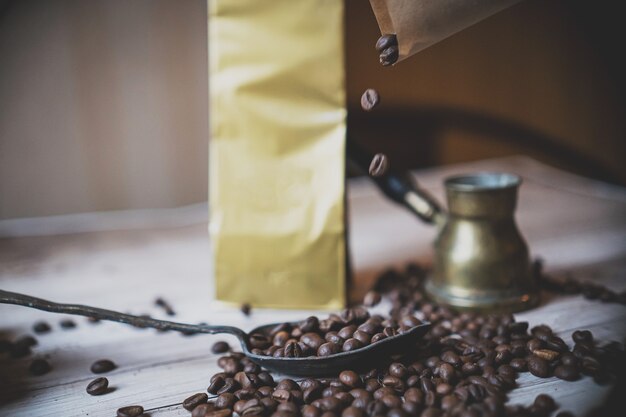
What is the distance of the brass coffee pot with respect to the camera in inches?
43.1

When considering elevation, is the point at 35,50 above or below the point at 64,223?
above

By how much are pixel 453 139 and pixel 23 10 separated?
6.97ft

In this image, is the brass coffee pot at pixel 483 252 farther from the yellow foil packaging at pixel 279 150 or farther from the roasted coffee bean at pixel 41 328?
the roasted coffee bean at pixel 41 328

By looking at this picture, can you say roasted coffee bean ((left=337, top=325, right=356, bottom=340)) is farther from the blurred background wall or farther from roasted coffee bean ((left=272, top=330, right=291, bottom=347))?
the blurred background wall

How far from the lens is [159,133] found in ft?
9.06

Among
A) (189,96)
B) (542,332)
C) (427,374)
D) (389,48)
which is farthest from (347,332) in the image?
(189,96)

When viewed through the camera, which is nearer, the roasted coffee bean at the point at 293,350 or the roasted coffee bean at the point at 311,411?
the roasted coffee bean at the point at 311,411

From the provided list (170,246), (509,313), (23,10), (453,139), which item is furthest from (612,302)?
(23,10)

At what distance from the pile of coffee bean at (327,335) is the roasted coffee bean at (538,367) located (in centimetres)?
18

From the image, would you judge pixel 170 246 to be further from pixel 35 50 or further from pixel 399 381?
pixel 35 50

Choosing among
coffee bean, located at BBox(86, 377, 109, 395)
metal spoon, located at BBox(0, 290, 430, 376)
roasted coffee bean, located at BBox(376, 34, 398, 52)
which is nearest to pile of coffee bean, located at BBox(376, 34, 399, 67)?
roasted coffee bean, located at BBox(376, 34, 398, 52)

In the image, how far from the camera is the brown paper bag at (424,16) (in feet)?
2.81

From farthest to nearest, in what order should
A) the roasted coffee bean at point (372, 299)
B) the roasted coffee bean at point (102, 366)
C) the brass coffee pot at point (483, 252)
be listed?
the roasted coffee bean at point (372, 299) < the brass coffee pot at point (483, 252) < the roasted coffee bean at point (102, 366)

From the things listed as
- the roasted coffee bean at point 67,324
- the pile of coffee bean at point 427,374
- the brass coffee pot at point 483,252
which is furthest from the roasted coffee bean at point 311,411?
the roasted coffee bean at point 67,324
